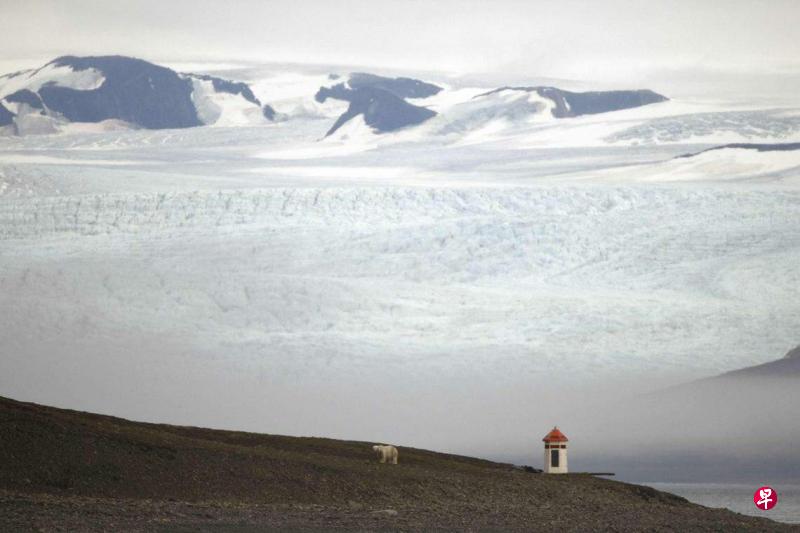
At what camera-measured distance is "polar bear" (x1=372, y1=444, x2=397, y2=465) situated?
15203 mm

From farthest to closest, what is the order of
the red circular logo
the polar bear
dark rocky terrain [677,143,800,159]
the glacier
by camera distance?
dark rocky terrain [677,143,800,159] < the glacier < the red circular logo < the polar bear

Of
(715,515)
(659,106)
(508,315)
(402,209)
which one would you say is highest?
(659,106)

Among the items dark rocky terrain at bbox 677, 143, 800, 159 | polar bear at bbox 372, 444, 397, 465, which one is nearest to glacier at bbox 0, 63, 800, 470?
dark rocky terrain at bbox 677, 143, 800, 159

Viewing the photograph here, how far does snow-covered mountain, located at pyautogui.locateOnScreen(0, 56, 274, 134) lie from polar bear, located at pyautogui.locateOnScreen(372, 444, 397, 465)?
21.5 m

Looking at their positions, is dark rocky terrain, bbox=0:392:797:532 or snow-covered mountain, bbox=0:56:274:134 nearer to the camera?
dark rocky terrain, bbox=0:392:797:532

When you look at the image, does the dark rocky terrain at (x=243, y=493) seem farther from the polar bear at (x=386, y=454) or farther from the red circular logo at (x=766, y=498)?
the red circular logo at (x=766, y=498)

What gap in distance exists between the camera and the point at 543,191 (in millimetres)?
27750

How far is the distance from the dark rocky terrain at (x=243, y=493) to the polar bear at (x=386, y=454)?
39cm

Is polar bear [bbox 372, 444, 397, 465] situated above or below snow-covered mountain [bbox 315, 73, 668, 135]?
below

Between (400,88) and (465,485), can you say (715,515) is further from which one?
(400,88)

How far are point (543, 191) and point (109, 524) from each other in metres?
19.1

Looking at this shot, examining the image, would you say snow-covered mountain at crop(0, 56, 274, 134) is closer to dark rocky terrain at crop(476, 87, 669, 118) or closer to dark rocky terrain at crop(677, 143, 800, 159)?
dark rocky terrain at crop(476, 87, 669, 118)

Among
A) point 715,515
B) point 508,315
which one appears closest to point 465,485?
point 715,515

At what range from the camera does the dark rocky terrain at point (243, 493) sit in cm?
1029
